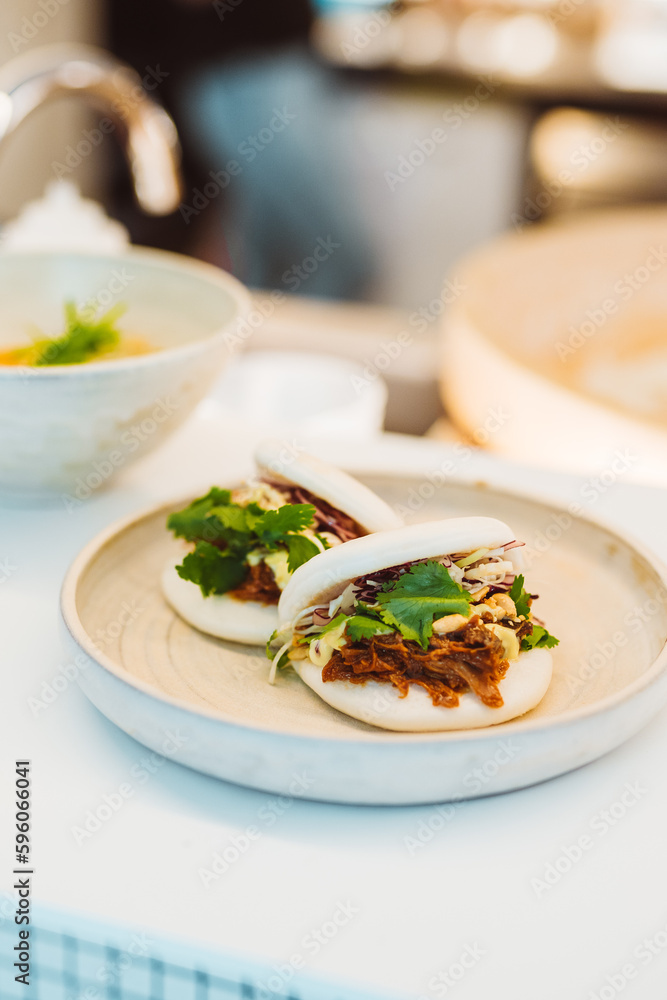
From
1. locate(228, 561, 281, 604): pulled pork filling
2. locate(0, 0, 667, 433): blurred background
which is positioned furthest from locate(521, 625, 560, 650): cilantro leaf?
locate(0, 0, 667, 433): blurred background

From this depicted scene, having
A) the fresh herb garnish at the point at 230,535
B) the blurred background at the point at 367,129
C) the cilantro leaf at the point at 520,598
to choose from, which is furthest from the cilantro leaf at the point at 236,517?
the blurred background at the point at 367,129

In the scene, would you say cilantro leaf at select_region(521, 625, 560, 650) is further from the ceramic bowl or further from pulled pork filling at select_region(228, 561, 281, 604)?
the ceramic bowl

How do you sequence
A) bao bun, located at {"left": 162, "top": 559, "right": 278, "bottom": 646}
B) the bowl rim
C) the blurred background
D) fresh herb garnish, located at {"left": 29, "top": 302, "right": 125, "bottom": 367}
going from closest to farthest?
bao bun, located at {"left": 162, "top": 559, "right": 278, "bottom": 646}
the bowl rim
fresh herb garnish, located at {"left": 29, "top": 302, "right": 125, "bottom": 367}
the blurred background

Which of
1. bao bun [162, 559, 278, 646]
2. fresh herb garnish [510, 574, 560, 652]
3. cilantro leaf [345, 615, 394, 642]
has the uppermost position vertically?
fresh herb garnish [510, 574, 560, 652]

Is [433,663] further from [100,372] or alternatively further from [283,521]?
[100,372]

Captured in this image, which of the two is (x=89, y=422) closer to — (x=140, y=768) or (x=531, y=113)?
(x=140, y=768)

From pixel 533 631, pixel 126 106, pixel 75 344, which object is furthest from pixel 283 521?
pixel 126 106
